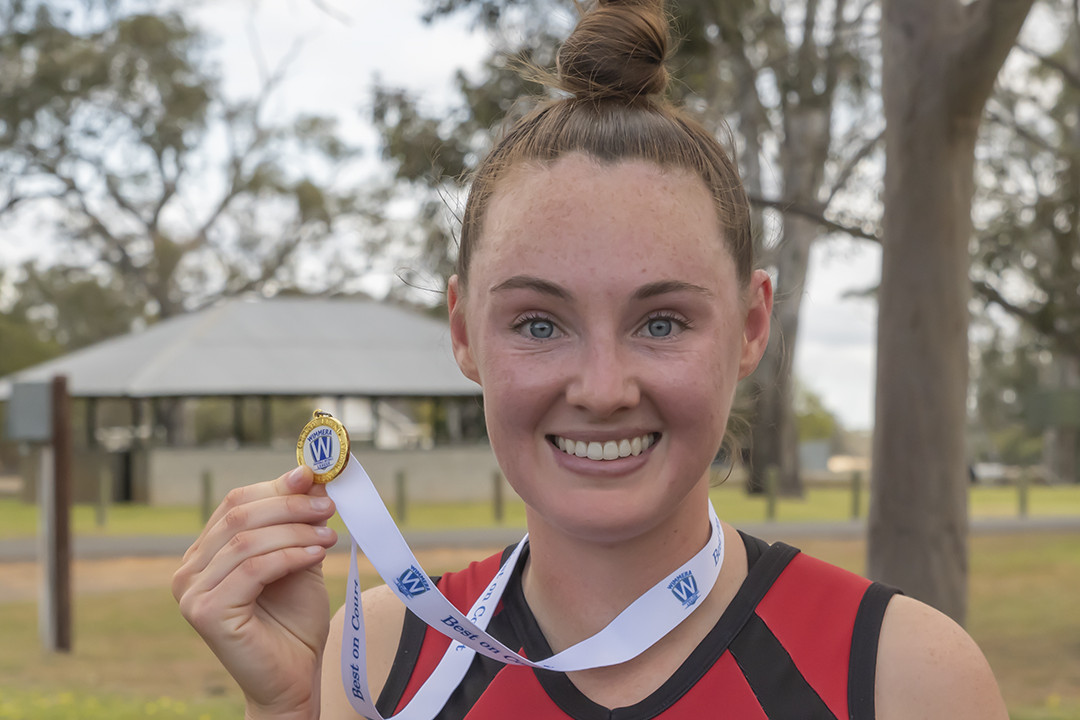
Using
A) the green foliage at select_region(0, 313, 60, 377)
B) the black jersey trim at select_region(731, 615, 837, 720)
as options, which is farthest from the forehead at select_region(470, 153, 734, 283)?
the green foliage at select_region(0, 313, 60, 377)

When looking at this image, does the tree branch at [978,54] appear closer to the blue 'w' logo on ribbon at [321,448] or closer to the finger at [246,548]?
the blue 'w' logo on ribbon at [321,448]

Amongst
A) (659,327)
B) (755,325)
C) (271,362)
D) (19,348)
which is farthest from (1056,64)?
(19,348)

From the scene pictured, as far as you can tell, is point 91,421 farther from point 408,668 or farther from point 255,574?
point 255,574

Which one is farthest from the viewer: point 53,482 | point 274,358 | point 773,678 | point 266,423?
point 266,423

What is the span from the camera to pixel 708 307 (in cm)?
177

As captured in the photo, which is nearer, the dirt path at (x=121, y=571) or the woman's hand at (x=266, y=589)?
the woman's hand at (x=266, y=589)

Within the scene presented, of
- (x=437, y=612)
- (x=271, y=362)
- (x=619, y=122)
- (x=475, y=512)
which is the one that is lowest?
(x=475, y=512)

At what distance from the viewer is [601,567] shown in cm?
192

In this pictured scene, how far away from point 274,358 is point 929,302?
21750 millimetres

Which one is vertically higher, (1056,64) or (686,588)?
(1056,64)

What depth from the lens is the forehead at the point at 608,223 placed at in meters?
1.72

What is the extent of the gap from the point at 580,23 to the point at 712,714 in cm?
116

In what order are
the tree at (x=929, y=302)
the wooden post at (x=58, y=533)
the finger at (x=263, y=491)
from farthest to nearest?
1. the wooden post at (x=58, y=533)
2. the tree at (x=929, y=302)
3. the finger at (x=263, y=491)

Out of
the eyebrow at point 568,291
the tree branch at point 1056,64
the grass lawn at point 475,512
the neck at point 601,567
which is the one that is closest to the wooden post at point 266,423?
the grass lawn at point 475,512
